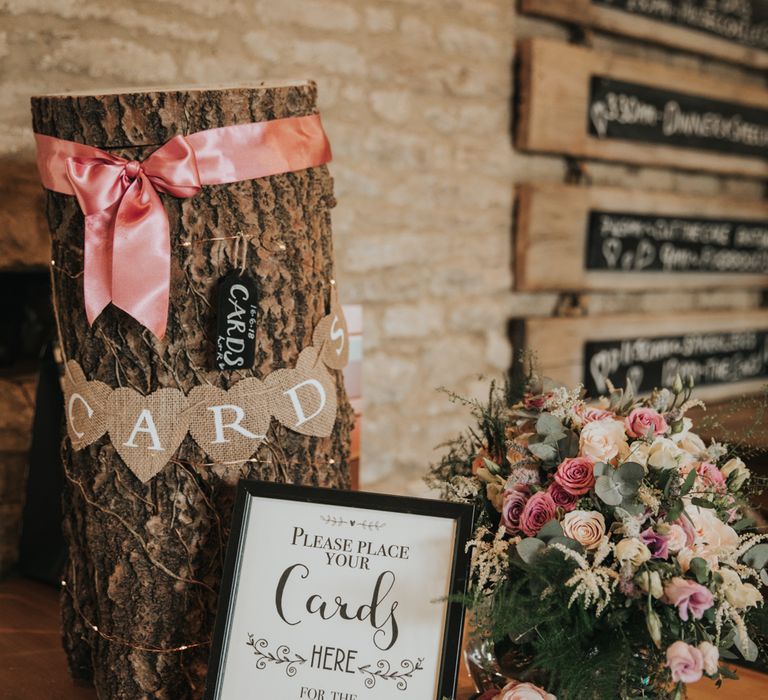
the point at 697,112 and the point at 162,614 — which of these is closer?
the point at 162,614

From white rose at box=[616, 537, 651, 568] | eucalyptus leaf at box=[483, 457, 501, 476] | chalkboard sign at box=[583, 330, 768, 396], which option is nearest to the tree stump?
eucalyptus leaf at box=[483, 457, 501, 476]

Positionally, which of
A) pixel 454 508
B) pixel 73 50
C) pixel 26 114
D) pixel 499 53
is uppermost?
pixel 499 53

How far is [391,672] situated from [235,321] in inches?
18.0

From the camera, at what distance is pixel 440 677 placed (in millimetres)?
962

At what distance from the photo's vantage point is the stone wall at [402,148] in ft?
6.61

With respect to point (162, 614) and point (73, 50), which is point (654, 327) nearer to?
point (73, 50)

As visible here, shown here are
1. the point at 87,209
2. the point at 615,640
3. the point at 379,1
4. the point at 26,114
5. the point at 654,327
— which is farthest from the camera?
the point at 654,327

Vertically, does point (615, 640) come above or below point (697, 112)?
below

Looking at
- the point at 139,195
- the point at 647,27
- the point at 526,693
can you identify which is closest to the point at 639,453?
the point at 526,693

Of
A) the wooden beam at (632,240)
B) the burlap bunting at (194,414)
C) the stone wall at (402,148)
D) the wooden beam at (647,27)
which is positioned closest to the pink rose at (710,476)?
the burlap bunting at (194,414)

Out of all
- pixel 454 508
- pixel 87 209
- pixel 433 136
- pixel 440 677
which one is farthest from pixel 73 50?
pixel 440 677

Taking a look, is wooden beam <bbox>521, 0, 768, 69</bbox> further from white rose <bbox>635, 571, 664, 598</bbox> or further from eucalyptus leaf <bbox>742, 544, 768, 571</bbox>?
white rose <bbox>635, 571, 664, 598</bbox>

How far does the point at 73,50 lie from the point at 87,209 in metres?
0.89

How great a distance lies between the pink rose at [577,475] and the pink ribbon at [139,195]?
0.51 meters
